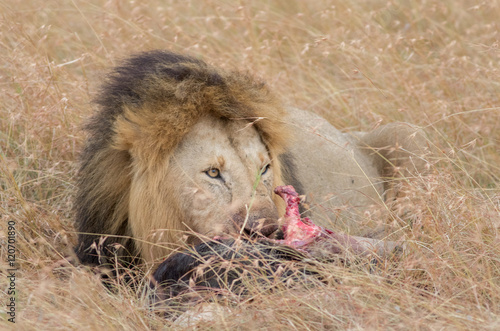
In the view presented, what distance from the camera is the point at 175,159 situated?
353cm

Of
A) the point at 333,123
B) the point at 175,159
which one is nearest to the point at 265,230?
the point at 175,159

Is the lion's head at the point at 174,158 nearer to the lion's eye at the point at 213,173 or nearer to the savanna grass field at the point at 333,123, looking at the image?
the lion's eye at the point at 213,173

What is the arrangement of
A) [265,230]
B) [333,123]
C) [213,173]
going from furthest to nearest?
[333,123] < [213,173] < [265,230]

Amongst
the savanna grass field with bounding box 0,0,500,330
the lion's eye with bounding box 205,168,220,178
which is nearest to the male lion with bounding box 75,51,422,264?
the lion's eye with bounding box 205,168,220,178

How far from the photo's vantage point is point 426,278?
3.23m

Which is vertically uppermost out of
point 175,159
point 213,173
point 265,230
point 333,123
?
point 175,159

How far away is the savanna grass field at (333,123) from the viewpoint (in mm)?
2902

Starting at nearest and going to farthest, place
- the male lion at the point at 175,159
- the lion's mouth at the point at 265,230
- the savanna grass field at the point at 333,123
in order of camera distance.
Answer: the savanna grass field at the point at 333,123 < the lion's mouth at the point at 265,230 < the male lion at the point at 175,159

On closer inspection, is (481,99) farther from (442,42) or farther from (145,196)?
(145,196)

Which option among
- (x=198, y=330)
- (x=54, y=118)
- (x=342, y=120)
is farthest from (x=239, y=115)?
(x=342, y=120)

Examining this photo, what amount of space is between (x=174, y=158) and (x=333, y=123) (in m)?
2.77

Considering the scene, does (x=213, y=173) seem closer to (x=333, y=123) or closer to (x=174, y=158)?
(x=174, y=158)

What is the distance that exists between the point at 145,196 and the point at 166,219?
159mm

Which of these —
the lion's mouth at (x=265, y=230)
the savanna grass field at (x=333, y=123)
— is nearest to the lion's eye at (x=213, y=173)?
the lion's mouth at (x=265, y=230)
